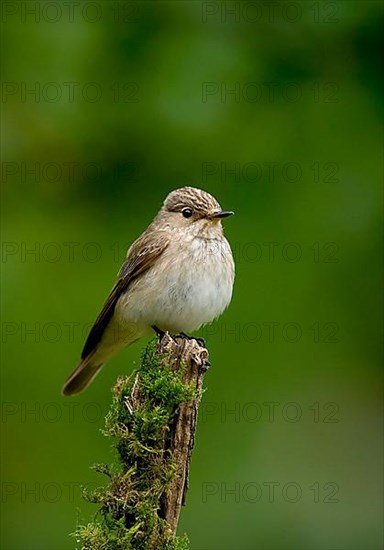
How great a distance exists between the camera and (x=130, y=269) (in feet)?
23.3

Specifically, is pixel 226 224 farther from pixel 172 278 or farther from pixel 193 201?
pixel 172 278

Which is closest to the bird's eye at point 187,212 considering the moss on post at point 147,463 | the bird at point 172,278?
the bird at point 172,278

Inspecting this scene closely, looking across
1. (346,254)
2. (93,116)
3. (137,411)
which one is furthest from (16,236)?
(137,411)

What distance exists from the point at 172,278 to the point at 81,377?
1045mm

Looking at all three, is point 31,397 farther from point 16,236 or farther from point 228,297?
point 228,297

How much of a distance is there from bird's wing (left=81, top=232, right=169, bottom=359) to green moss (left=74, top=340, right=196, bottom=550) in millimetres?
2308

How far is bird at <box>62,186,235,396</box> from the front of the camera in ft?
22.4

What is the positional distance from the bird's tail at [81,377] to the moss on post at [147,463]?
2598 millimetres

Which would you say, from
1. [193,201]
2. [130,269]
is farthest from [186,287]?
[193,201]

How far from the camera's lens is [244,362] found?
303 inches

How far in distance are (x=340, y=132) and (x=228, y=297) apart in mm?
1767

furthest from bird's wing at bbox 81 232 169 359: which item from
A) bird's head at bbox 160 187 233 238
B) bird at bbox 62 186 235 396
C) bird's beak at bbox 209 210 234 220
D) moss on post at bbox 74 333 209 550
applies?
moss on post at bbox 74 333 209 550

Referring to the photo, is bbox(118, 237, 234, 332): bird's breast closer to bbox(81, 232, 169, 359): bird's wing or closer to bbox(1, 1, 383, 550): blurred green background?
bbox(81, 232, 169, 359): bird's wing

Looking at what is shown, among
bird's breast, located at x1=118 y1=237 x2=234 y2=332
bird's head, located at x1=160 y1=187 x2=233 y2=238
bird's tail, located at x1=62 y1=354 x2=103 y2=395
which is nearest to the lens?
bird's breast, located at x1=118 y1=237 x2=234 y2=332
